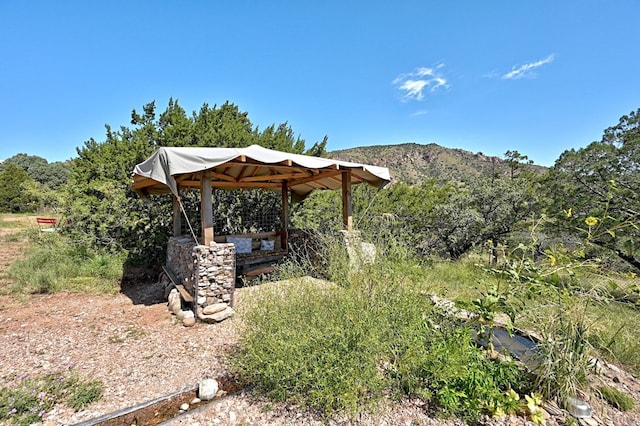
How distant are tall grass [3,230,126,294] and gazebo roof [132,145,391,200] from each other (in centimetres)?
217

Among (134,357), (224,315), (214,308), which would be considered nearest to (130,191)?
(214,308)

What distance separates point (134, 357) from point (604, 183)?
1031cm

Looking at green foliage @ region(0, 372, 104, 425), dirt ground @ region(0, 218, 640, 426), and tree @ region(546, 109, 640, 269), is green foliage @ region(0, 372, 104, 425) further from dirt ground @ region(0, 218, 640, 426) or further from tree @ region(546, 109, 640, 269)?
tree @ region(546, 109, 640, 269)

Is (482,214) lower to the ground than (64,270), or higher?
higher

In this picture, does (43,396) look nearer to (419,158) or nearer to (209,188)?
(209,188)

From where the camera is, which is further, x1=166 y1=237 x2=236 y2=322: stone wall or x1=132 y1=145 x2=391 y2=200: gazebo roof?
x1=166 y1=237 x2=236 y2=322: stone wall

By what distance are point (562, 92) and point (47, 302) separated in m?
12.2

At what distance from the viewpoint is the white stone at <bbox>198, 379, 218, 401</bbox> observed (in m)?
2.42

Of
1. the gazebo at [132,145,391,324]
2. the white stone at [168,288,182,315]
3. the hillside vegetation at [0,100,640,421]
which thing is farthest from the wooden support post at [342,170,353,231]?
the white stone at [168,288,182,315]

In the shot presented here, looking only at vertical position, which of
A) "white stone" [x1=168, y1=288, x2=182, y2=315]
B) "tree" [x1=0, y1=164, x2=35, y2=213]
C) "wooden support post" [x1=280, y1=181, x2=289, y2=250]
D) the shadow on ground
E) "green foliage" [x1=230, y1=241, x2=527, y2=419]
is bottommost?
the shadow on ground

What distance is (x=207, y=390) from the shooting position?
7.98 ft

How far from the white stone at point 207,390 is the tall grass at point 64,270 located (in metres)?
4.64

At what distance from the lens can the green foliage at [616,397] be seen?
218cm

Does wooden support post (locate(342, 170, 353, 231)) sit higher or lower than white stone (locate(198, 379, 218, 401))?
higher
